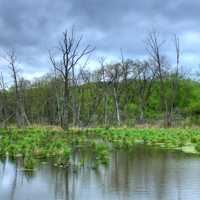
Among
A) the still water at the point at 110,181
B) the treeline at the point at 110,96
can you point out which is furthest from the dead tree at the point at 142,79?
the still water at the point at 110,181

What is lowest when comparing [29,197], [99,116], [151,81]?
[29,197]

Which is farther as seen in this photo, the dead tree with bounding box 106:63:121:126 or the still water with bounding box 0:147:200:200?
the dead tree with bounding box 106:63:121:126

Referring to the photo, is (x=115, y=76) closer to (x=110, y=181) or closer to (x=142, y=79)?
(x=142, y=79)

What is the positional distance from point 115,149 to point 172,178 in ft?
27.2

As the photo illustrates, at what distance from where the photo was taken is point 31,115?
203 ft

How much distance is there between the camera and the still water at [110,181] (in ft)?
31.0

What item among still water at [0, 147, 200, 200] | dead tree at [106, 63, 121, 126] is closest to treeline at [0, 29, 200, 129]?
dead tree at [106, 63, 121, 126]

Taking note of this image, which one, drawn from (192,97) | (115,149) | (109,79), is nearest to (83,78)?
(109,79)

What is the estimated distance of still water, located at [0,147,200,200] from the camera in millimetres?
9453

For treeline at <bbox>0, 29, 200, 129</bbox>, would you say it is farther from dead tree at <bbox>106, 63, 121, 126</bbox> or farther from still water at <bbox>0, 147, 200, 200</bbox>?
still water at <bbox>0, 147, 200, 200</bbox>

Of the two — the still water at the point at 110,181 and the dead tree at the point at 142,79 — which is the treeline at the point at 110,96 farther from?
the still water at the point at 110,181

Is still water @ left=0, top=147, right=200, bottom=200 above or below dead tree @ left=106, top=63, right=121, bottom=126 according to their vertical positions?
below

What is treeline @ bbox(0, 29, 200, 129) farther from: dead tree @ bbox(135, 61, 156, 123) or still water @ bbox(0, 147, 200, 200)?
still water @ bbox(0, 147, 200, 200)

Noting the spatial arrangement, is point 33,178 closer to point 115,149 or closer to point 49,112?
point 115,149
